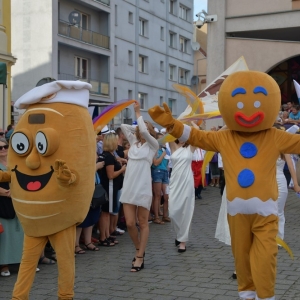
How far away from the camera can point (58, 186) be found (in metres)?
5.16

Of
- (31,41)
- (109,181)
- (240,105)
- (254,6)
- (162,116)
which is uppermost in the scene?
(31,41)

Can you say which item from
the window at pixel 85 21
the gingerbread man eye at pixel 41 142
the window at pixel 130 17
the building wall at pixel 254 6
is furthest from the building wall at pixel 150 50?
the gingerbread man eye at pixel 41 142

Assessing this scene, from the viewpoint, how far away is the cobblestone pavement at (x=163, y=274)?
20.2 feet

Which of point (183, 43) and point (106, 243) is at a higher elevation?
point (183, 43)

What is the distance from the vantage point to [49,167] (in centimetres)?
519

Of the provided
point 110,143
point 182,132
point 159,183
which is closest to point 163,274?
point 182,132

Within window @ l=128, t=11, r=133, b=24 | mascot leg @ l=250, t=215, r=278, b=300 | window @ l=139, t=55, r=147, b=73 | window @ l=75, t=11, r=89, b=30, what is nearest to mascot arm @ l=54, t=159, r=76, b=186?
mascot leg @ l=250, t=215, r=278, b=300

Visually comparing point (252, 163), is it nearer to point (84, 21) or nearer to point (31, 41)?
point (31, 41)

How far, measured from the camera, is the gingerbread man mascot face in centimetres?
517

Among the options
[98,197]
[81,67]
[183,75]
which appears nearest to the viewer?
[98,197]

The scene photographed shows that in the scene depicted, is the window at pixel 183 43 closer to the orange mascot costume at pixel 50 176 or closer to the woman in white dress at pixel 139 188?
the woman in white dress at pixel 139 188

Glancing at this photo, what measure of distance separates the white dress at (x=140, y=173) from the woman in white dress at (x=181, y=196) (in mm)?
1225

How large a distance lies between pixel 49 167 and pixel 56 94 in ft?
2.33

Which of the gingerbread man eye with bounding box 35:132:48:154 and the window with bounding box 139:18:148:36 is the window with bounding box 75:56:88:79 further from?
the gingerbread man eye with bounding box 35:132:48:154
